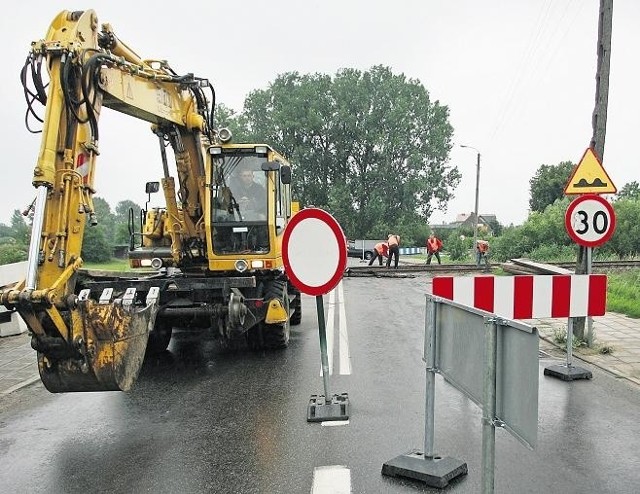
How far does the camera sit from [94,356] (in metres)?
5.34

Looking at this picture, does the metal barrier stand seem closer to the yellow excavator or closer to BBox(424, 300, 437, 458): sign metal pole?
BBox(424, 300, 437, 458): sign metal pole

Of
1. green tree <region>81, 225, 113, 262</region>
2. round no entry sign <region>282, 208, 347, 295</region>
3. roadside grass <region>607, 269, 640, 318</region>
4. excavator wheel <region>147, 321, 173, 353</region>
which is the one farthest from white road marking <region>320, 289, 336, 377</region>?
green tree <region>81, 225, 113, 262</region>

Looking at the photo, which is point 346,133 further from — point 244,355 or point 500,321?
point 500,321

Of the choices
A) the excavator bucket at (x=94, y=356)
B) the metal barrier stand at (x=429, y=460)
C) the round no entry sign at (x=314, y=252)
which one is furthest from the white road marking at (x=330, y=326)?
the metal barrier stand at (x=429, y=460)

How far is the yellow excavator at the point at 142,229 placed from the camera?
540cm

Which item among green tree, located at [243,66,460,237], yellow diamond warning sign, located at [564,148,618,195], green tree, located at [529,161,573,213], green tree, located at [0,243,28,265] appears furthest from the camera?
green tree, located at [529,161,573,213]

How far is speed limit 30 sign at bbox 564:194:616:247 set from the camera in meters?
7.98

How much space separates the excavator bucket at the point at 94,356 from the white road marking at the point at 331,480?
84.5 inches

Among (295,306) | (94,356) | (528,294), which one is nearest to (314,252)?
(94,356)

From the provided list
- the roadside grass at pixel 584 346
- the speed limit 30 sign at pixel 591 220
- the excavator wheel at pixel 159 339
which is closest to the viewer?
the speed limit 30 sign at pixel 591 220

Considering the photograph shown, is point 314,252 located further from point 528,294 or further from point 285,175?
point 285,175

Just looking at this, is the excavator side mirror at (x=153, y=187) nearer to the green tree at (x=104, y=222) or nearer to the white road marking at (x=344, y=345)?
the green tree at (x=104, y=222)

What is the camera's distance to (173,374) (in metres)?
7.75

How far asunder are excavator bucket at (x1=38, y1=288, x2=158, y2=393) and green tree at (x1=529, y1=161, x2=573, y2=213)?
244 feet
